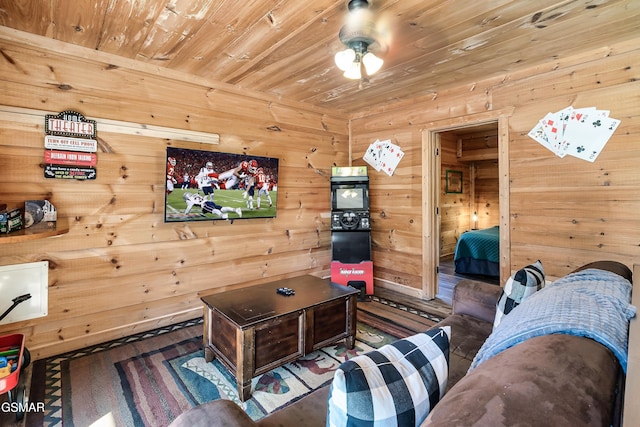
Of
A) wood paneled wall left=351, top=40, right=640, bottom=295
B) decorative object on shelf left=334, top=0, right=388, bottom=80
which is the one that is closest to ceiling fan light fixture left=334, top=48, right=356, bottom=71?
decorative object on shelf left=334, top=0, right=388, bottom=80

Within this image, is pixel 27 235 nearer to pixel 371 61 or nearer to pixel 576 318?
pixel 371 61

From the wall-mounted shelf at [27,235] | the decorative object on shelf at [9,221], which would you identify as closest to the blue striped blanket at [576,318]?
the wall-mounted shelf at [27,235]

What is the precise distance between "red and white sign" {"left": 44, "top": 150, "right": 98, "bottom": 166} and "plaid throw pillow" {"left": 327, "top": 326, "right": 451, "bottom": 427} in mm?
2784

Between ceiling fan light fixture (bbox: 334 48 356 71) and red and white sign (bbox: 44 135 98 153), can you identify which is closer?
ceiling fan light fixture (bbox: 334 48 356 71)

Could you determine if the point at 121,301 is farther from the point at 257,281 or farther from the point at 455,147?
the point at 455,147

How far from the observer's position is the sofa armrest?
81.9 inches

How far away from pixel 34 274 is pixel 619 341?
11.0 ft

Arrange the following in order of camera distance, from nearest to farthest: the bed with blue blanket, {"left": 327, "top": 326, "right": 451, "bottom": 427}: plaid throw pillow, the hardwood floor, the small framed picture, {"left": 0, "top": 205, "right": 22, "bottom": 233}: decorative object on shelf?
{"left": 327, "top": 326, "right": 451, "bottom": 427}: plaid throw pillow, {"left": 0, "top": 205, "right": 22, "bottom": 233}: decorative object on shelf, the hardwood floor, the bed with blue blanket, the small framed picture

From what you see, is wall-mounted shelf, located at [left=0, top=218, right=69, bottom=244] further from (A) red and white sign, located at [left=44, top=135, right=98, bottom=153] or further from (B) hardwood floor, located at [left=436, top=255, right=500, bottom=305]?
(B) hardwood floor, located at [left=436, top=255, right=500, bottom=305]

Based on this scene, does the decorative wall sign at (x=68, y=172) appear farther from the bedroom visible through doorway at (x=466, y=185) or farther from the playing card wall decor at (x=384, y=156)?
the bedroom visible through doorway at (x=466, y=185)

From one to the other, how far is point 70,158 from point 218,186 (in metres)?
1.21

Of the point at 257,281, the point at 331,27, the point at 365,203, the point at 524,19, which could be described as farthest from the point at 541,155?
the point at 257,281

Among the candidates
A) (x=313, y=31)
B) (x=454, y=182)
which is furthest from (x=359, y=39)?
(x=454, y=182)

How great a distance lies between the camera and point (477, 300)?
2150 mm
